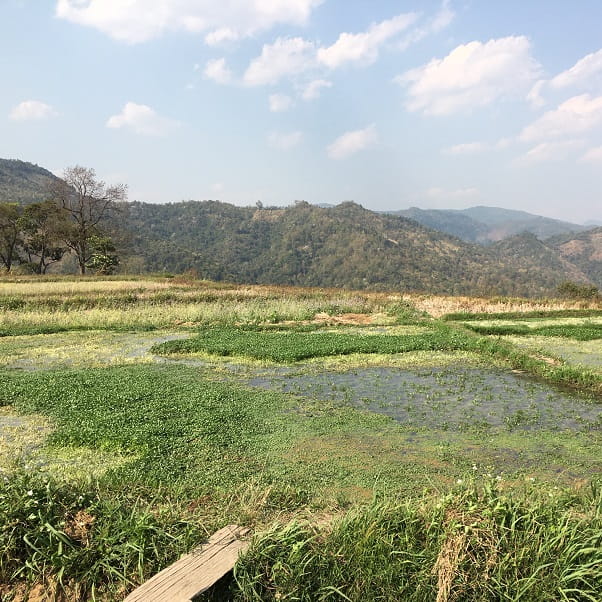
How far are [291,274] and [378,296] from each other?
87.8 m

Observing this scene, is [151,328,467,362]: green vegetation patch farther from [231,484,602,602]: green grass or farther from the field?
[231,484,602,602]: green grass

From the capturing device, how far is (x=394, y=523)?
13.2 feet

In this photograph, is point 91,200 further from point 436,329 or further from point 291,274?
point 291,274

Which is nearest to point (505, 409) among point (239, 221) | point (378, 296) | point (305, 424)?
point (305, 424)

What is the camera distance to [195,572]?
11.6 ft

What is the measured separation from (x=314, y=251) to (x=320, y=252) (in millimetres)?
2325

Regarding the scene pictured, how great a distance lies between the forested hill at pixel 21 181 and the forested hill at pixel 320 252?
23.7m

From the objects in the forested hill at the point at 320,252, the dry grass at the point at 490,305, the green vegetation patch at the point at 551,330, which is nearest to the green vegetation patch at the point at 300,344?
the green vegetation patch at the point at 551,330

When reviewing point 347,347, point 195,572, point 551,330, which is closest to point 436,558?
point 195,572

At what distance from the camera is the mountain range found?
9944cm

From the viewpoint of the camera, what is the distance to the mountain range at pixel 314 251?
99438 millimetres

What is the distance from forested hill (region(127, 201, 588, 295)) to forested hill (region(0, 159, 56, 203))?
77.7 feet

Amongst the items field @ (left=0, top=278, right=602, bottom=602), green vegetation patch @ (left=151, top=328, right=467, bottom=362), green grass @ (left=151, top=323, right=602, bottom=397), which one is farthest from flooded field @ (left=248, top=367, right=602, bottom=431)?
green vegetation patch @ (left=151, top=328, right=467, bottom=362)

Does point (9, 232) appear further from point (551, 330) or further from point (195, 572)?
point (195, 572)
